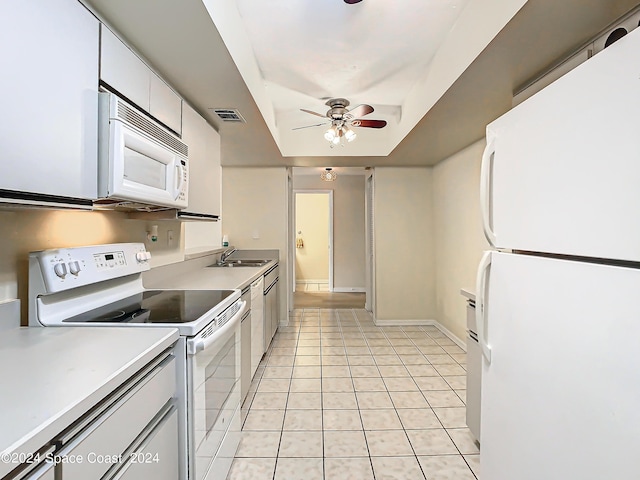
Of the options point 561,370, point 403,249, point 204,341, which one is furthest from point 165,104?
point 403,249

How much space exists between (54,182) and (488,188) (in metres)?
1.65

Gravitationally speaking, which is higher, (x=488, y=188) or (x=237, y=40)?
(x=237, y=40)

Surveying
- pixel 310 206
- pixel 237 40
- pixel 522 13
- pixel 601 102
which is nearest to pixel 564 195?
pixel 601 102

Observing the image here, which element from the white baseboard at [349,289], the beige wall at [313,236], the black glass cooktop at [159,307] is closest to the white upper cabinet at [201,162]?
the black glass cooktop at [159,307]

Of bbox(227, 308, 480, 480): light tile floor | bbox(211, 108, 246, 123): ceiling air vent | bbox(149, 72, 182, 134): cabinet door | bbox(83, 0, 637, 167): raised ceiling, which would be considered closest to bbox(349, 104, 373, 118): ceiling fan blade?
bbox(83, 0, 637, 167): raised ceiling

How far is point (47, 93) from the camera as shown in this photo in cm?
106

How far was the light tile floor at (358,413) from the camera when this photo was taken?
1.90m

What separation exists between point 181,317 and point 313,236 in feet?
21.5

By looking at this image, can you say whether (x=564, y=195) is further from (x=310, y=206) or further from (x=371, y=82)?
(x=310, y=206)

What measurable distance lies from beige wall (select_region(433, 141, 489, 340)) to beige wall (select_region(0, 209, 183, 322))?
3016mm

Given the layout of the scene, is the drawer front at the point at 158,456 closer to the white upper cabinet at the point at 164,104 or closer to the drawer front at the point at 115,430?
the drawer front at the point at 115,430

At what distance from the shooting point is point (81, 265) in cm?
149

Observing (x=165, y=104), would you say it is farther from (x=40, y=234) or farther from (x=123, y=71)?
(x=40, y=234)

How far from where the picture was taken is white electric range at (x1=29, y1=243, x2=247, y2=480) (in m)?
1.30
